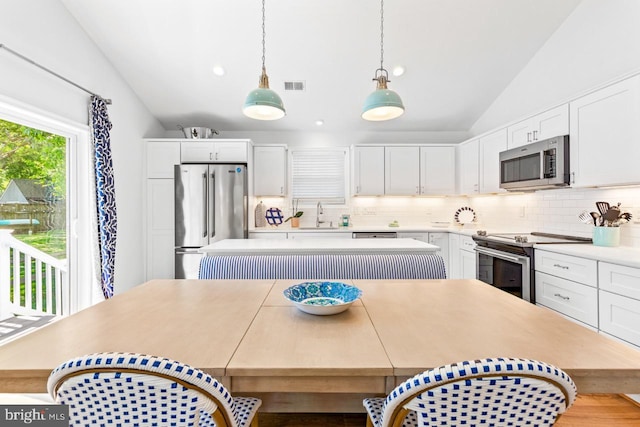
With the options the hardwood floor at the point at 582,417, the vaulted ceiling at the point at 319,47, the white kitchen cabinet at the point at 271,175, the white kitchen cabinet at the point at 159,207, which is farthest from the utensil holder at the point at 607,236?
the white kitchen cabinet at the point at 159,207

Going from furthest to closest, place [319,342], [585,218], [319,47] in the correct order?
[319,47] → [585,218] → [319,342]

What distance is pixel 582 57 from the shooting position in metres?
2.95

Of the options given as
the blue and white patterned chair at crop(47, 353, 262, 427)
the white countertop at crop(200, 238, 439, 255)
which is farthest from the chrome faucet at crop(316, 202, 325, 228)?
the blue and white patterned chair at crop(47, 353, 262, 427)

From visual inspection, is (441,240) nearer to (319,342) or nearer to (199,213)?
(199,213)

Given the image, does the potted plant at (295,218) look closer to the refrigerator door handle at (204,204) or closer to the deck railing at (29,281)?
the refrigerator door handle at (204,204)

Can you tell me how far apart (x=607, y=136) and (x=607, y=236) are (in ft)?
2.53

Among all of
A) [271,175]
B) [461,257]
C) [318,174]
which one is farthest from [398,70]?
[461,257]

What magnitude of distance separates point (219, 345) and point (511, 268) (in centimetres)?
279

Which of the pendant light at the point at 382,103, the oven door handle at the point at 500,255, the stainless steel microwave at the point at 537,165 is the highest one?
the pendant light at the point at 382,103

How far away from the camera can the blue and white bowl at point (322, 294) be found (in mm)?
1356

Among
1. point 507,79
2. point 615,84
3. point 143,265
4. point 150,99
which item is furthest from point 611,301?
point 150,99

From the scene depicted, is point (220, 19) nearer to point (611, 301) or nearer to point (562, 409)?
point (562, 409)

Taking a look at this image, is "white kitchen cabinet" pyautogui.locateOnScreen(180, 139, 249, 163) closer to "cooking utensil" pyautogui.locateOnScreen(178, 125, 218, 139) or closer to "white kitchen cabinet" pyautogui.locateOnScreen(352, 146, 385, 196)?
"cooking utensil" pyautogui.locateOnScreen(178, 125, 218, 139)

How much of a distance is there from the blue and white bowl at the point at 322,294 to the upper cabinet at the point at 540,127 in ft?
8.55
